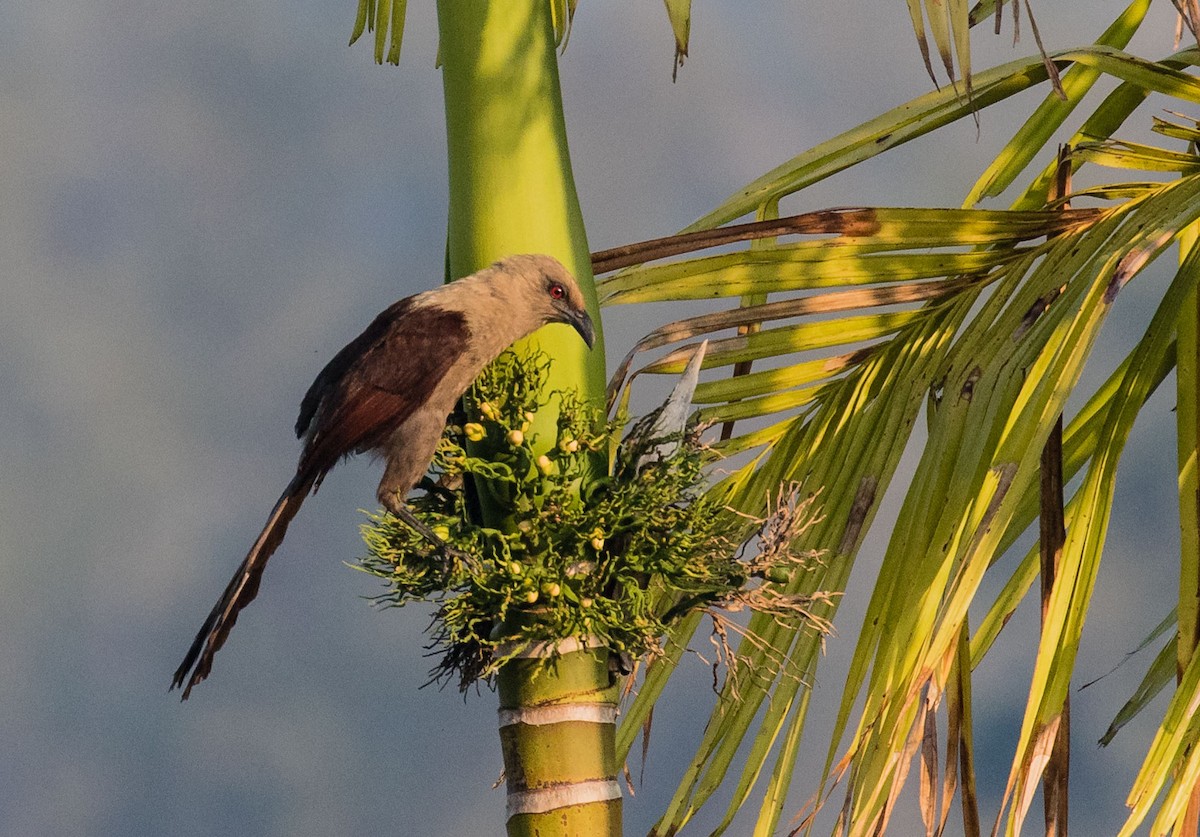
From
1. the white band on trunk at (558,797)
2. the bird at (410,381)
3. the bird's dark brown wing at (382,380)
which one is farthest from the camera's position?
the bird's dark brown wing at (382,380)

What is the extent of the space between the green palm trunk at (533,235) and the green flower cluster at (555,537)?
0.22 feet

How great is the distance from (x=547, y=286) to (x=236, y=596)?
935 mm

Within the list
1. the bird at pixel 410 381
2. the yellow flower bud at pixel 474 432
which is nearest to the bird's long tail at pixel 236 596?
the bird at pixel 410 381

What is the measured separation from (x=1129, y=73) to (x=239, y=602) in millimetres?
2590

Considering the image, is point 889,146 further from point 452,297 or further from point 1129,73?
point 452,297

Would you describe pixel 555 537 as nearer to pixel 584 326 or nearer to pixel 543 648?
pixel 543 648

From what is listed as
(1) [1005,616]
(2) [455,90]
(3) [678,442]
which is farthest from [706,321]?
(1) [1005,616]

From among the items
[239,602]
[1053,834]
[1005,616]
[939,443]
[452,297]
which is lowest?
[1053,834]

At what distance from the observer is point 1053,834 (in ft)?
9.55

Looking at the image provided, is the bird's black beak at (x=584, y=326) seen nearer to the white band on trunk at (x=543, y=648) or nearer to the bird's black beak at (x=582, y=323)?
the bird's black beak at (x=582, y=323)

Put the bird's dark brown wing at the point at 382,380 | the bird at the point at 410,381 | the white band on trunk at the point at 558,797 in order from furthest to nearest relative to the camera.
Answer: the bird's dark brown wing at the point at 382,380 → the bird at the point at 410,381 → the white band on trunk at the point at 558,797

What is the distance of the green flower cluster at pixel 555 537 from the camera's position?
2570 millimetres

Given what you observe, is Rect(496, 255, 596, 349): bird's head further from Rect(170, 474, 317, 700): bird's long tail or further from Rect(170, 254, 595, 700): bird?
Rect(170, 474, 317, 700): bird's long tail

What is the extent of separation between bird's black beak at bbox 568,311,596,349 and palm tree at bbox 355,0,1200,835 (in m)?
0.04
